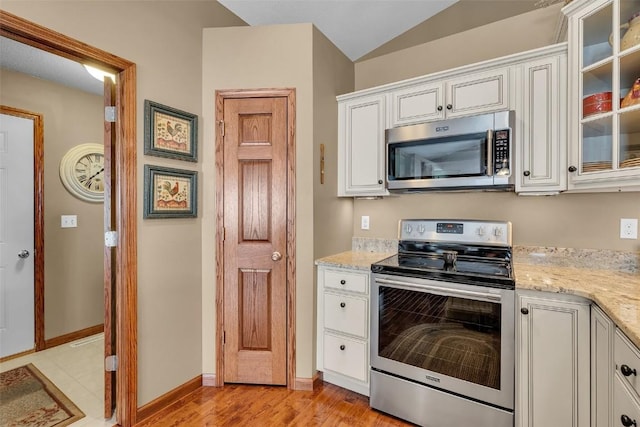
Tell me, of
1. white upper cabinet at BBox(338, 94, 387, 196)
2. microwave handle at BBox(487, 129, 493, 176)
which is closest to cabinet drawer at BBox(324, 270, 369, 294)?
white upper cabinet at BBox(338, 94, 387, 196)

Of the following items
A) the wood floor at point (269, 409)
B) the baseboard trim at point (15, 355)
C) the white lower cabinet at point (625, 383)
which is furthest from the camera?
the baseboard trim at point (15, 355)

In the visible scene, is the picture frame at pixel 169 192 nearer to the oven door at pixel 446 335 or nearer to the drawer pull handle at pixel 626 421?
the oven door at pixel 446 335

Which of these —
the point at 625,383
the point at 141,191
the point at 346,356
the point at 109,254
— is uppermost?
the point at 141,191

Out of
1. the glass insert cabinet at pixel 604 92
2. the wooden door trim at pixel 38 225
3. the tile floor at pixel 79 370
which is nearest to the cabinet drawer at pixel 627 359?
the glass insert cabinet at pixel 604 92

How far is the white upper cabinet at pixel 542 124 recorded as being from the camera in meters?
1.79

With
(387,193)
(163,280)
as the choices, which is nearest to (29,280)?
(163,280)

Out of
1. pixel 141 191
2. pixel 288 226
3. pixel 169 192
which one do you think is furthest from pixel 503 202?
pixel 141 191

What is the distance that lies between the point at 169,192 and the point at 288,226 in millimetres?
808

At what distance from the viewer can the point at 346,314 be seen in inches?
84.8

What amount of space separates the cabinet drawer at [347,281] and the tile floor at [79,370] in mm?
1552

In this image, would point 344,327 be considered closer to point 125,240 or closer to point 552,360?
point 552,360

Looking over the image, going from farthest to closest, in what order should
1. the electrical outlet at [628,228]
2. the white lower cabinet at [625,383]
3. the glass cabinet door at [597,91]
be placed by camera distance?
the electrical outlet at [628,228]
the glass cabinet door at [597,91]
the white lower cabinet at [625,383]

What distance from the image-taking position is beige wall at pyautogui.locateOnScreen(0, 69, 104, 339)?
2.85m

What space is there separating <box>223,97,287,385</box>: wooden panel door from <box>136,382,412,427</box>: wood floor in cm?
12
